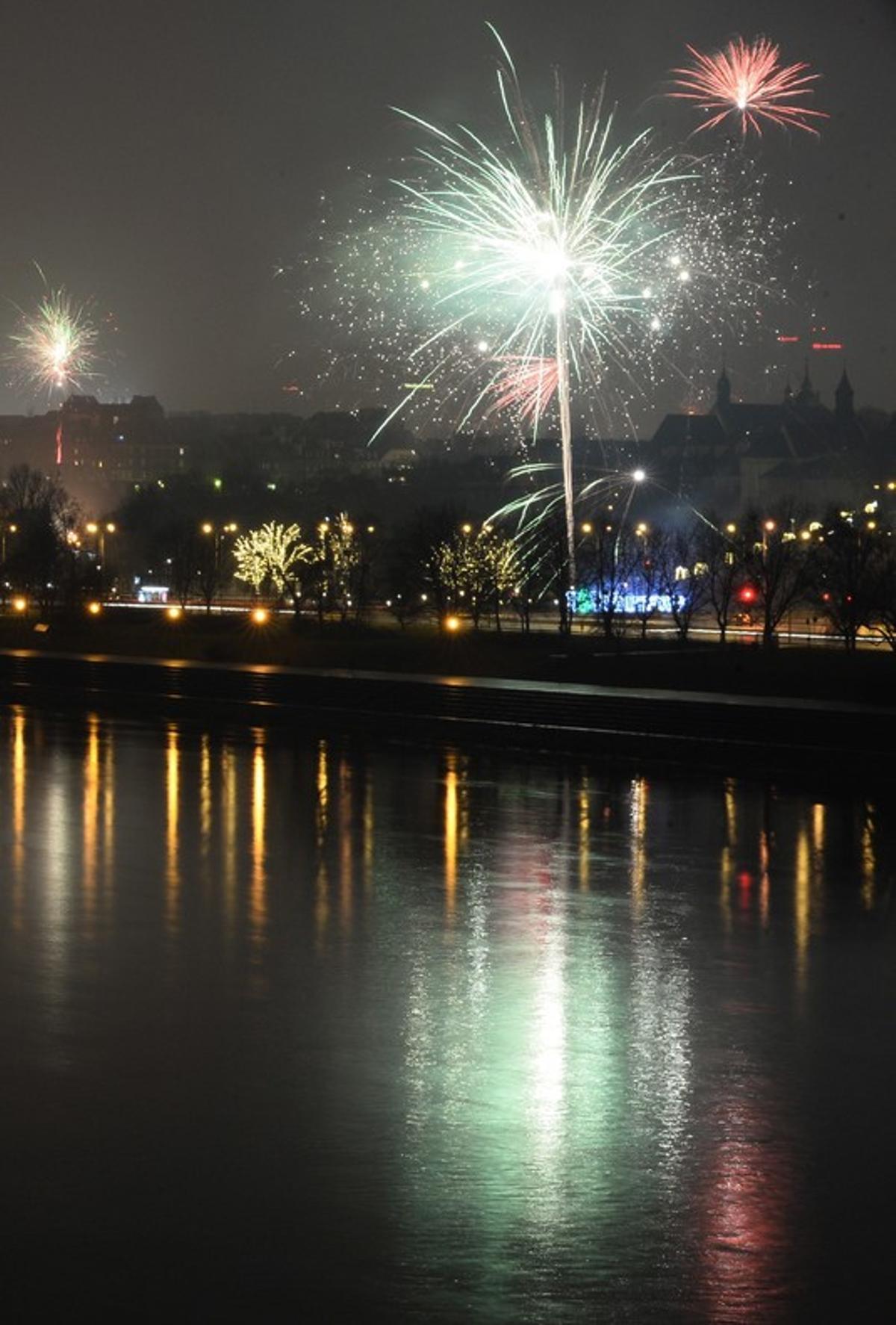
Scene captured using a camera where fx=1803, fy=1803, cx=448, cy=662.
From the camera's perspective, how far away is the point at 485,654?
3622 centimetres

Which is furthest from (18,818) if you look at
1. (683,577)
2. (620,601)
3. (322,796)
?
(683,577)

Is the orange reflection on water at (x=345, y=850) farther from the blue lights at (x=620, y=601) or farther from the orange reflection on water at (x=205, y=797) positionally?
the blue lights at (x=620, y=601)

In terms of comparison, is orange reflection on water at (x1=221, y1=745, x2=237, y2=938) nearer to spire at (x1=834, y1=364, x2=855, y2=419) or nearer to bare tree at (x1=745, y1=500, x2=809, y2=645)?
bare tree at (x1=745, y1=500, x2=809, y2=645)

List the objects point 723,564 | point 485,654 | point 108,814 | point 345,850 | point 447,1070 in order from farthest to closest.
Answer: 1. point 723,564
2. point 485,654
3. point 108,814
4. point 345,850
5. point 447,1070

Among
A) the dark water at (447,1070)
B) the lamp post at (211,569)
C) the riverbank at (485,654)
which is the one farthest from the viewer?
the lamp post at (211,569)

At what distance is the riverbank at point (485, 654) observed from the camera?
2858 centimetres

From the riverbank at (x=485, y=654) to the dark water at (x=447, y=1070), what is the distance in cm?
1232

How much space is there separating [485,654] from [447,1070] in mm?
28175

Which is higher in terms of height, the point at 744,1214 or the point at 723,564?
the point at 723,564

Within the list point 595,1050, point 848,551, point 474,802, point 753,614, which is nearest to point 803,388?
point 753,614

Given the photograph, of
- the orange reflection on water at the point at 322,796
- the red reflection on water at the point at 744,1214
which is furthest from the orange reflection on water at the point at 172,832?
the red reflection on water at the point at 744,1214

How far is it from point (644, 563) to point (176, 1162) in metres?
48.7

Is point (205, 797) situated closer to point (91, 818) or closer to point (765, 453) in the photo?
point (91, 818)

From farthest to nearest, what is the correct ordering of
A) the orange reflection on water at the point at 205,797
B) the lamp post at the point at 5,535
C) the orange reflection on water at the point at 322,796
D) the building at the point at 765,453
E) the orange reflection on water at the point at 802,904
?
the building at the point at 765,453 < the lamp post at the point at 5,535 < the orange reflection on water at the point at 322,796 < the orange reflection on water at the point at 205,797 < the orange reflection on water at the point at 802,904
